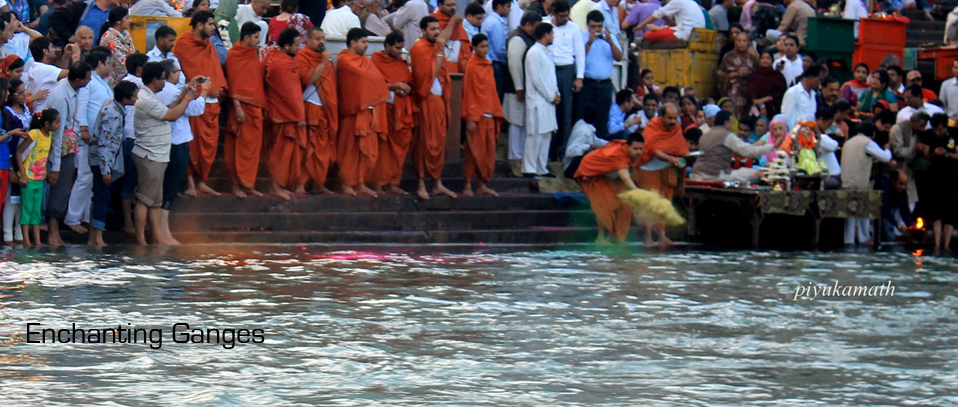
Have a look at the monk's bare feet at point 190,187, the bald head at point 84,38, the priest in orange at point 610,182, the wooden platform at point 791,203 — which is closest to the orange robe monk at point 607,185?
the priest in orange at point 610,182

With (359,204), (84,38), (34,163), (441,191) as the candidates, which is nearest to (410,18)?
(441,191)

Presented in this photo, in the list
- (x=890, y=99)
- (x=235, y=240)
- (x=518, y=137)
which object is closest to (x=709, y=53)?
(x=890, y=99)

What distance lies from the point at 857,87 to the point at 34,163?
32.7 feet

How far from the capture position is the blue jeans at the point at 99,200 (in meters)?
11.7

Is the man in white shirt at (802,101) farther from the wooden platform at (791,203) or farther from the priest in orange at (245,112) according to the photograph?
the priest in orange at (245,112)

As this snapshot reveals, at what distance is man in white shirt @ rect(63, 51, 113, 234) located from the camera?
1170cm

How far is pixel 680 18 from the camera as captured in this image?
59.8 feet

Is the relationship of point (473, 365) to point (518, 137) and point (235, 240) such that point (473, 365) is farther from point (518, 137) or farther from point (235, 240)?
point (518, 137)

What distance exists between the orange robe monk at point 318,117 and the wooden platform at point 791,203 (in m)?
3.80

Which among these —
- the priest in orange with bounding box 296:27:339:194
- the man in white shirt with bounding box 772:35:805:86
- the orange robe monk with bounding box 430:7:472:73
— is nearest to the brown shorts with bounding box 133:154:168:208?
the priest in orange with bounding box 296:27:339:194

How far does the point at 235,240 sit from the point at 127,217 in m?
1.00

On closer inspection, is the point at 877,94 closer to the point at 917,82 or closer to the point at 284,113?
the point at 917,82

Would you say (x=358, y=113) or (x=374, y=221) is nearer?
(x=374, y=221)

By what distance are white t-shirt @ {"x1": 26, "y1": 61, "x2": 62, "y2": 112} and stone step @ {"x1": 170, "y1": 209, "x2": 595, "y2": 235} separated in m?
1.63
